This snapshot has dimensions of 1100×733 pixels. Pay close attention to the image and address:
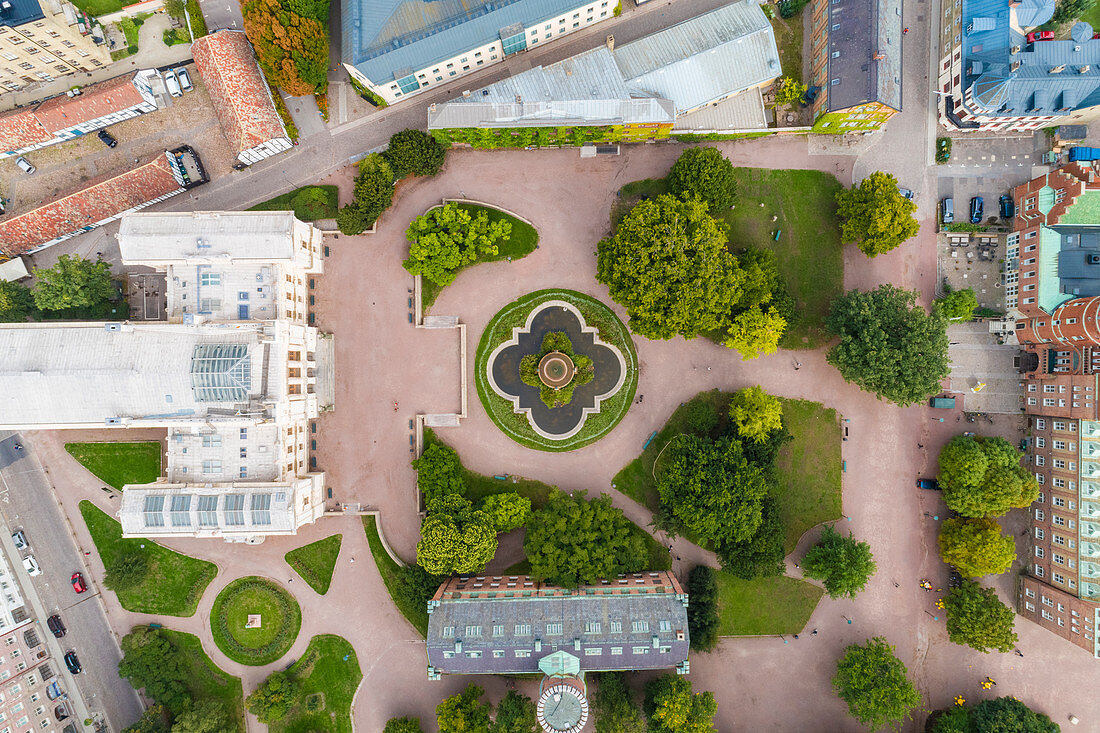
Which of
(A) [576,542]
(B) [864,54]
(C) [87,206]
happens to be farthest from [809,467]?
(C) [87,206]

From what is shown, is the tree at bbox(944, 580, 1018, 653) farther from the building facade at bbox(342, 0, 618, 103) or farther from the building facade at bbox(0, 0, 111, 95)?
the building facade at bbox(0, 0, 111, 95)

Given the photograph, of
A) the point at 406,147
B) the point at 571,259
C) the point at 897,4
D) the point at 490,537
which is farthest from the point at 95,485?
the point at 897,4

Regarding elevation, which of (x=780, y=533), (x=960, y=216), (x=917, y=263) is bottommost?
(x=780, y=533)

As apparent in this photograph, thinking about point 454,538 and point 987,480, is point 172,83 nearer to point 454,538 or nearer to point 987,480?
point 454,538

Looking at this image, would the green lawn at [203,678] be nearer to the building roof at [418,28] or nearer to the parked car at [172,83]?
the parked car at [172,83]

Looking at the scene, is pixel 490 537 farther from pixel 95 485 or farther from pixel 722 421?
pixel 95 485

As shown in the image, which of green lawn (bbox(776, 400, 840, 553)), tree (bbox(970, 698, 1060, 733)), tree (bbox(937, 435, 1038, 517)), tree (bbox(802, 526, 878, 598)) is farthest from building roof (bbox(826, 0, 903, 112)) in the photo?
tree (bbox(970, 698, 1060, 733))
